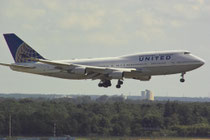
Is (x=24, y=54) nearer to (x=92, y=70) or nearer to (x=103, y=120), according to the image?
(x=92, y=70)

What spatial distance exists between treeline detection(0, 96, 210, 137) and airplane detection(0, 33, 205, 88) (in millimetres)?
12986

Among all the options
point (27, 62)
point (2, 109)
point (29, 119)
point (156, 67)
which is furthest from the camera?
point (2, 109)

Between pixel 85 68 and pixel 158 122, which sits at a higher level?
pixel 85 68

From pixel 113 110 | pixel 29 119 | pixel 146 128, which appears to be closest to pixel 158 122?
pixel 146 128

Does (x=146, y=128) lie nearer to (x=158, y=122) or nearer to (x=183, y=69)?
Answer: (x=158, y=122)

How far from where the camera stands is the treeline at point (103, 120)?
103 metres

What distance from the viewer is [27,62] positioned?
95.1 m

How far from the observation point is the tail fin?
9569 centimetres

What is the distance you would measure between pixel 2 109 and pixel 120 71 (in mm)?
37629

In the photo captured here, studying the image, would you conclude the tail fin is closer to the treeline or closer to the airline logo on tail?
the airline logo on tail

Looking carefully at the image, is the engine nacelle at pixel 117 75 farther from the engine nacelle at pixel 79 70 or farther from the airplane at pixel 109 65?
the engine nacelle at pixel 79 70

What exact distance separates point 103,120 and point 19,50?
22923 mm

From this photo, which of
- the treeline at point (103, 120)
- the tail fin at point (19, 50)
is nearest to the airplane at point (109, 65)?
the tail fin at point (19, 50)

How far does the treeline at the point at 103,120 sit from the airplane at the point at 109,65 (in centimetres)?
1299
